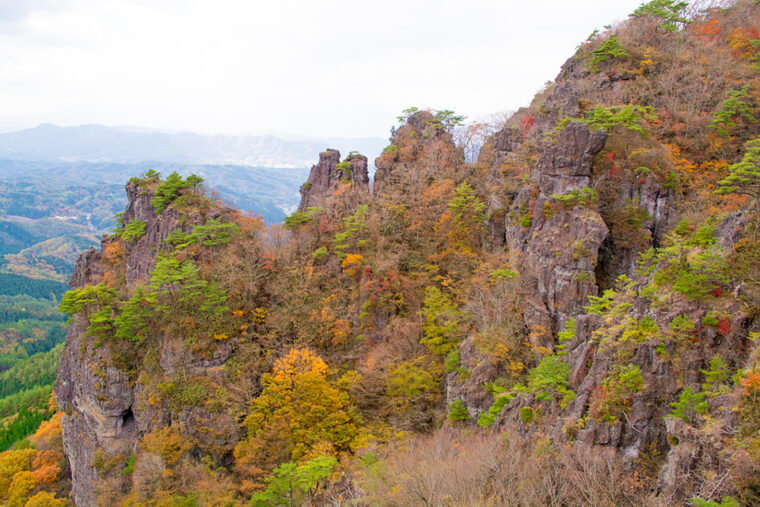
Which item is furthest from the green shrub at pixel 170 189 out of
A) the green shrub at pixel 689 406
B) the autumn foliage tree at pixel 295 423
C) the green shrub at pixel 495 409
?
the green shrub at pixel 689 406

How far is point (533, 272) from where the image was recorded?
26.7 metres

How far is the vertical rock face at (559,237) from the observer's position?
24.3 meters

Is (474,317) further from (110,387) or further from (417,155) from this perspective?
(110,387)

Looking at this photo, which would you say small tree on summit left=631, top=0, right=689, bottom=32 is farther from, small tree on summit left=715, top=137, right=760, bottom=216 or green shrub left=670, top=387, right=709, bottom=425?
green shrub left=670, top=387, right=709, bottom=425

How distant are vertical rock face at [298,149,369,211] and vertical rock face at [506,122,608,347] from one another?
22.9m

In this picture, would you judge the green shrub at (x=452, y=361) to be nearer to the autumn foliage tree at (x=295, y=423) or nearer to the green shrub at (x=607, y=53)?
the autumn foliage tree at (x=295, y=423)

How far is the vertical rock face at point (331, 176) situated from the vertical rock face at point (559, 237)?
2293 centimetres

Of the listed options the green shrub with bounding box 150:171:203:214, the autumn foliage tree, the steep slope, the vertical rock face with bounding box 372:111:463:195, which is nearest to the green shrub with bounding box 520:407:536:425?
the steep slope

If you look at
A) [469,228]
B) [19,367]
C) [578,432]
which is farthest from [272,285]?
[19,367]

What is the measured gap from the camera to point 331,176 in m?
48.4

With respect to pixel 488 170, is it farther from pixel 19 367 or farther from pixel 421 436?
pixel 19 367

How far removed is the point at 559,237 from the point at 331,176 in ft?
97.7

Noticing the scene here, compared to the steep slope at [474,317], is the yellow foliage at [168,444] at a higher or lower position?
lower

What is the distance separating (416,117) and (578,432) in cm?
4337
